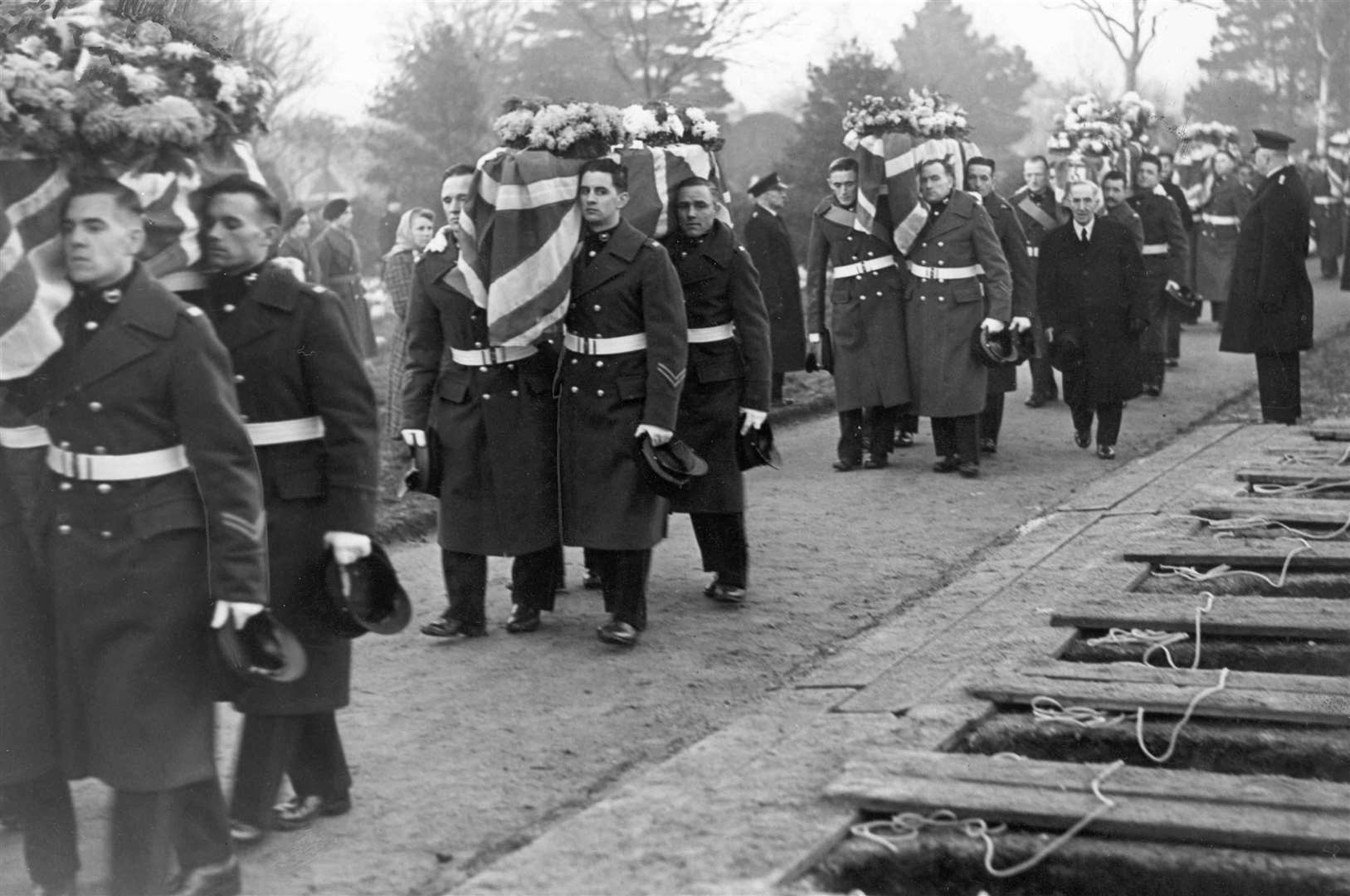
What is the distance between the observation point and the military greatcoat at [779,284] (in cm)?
1539

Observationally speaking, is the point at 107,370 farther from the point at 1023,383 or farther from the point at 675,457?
the point at 1023,383

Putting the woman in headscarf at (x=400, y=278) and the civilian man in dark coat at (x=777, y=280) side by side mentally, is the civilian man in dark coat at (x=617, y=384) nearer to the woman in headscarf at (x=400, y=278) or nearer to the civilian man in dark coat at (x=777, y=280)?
the woman in headscarf at (x=400, y=278)

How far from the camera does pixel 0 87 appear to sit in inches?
174

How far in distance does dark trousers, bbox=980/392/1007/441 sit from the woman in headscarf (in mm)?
3997

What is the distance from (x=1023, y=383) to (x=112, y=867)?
1385 centimetres

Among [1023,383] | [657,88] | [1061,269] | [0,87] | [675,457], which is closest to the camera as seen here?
[0,87]

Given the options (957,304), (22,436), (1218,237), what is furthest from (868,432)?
(1218,237)

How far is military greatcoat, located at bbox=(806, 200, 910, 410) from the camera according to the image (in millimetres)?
11758

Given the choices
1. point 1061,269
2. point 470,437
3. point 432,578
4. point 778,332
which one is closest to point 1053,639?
point 470,437

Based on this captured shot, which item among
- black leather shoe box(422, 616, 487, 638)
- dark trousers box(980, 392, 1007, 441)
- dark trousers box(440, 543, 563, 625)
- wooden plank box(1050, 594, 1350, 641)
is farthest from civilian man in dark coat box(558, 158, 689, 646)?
dark trousers box(980, 392, 1007, 441)

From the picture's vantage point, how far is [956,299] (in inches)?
456

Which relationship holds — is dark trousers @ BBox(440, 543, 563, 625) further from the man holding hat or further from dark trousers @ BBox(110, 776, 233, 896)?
the man holding hat

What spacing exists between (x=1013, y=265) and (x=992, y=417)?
1.05 m

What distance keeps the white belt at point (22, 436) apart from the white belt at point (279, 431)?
607 millimetres
